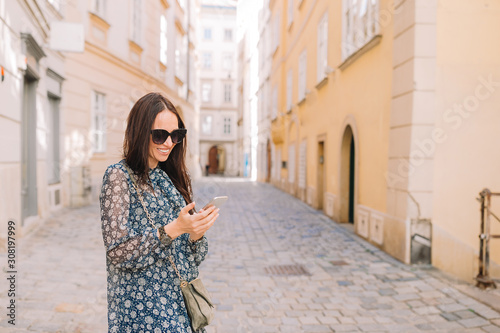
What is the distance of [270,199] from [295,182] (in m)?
1.33

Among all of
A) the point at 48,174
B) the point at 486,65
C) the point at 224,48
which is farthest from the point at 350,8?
the point at 224,48

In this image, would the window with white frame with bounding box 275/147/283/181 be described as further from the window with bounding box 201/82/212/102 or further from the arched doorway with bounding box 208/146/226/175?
the arched doorway with bounding box 208/146/226/175

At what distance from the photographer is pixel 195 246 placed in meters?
1.94

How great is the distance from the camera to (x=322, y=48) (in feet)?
37.6

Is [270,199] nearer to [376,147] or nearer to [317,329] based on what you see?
[376,147]

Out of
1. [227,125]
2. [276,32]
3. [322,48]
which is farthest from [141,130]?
[227,125]

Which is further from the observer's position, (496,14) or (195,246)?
(496,14)

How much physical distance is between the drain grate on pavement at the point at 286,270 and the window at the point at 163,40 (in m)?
13.5

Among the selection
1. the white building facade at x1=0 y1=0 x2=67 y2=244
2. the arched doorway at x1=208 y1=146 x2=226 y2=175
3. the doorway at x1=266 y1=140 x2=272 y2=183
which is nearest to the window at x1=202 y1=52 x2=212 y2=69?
the arched doorway at x1=208 y1=146 x2=226 y2=175

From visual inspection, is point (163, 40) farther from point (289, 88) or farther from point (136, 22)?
point (289, 88)

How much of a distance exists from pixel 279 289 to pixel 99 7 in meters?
10.6

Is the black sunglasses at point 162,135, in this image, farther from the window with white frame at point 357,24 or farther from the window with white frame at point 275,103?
the window with white frame at point 275,103

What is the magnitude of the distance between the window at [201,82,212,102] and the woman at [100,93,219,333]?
42.6 meters

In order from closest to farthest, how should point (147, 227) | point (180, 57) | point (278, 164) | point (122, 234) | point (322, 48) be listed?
point (122, 234)
point (147, 227)
point (322, 48)
point (278, 164)
point (180, 57)
